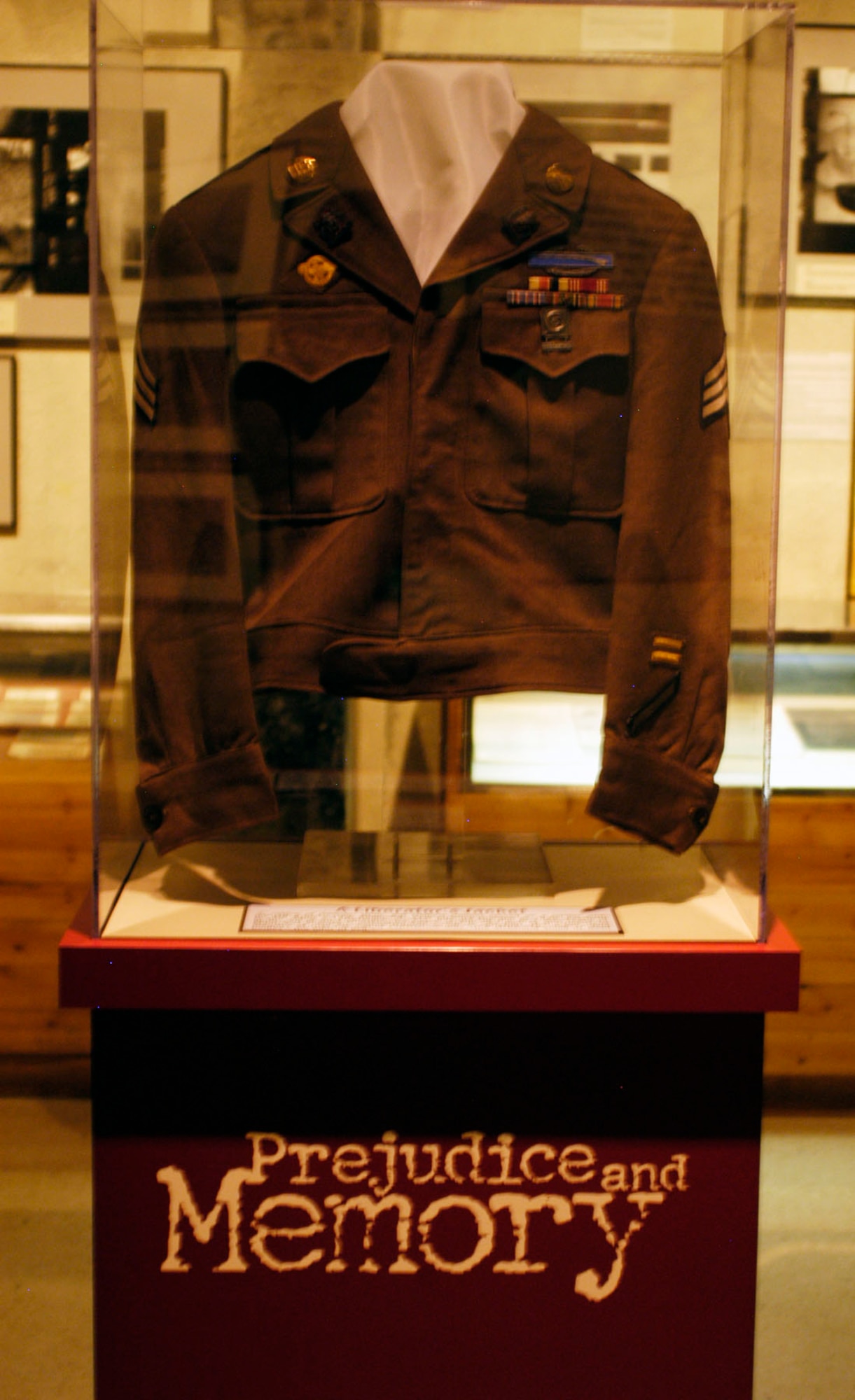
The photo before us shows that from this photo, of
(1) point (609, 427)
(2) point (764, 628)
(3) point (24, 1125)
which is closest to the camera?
(2) point (764, 628)

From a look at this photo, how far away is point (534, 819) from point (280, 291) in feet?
2.75

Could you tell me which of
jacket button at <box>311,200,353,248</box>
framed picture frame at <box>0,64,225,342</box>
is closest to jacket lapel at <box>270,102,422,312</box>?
jacket button at <box>311,200,353,248</box>

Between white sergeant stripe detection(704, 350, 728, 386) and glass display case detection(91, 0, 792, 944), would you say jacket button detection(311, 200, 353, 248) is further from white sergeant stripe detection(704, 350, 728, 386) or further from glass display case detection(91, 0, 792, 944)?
white sergeant stripe detection(704, 350, 728, 386)

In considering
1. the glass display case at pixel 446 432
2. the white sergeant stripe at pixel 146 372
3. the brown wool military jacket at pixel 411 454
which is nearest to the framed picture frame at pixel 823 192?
the glass display case at pixel 446 432

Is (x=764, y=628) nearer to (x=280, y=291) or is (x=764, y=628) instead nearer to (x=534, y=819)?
(x=534, y=819)

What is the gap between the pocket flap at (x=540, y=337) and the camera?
1507 mm

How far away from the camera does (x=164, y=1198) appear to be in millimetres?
1471

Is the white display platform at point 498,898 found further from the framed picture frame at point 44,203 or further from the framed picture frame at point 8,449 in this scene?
the framed picture frame at point 44,203

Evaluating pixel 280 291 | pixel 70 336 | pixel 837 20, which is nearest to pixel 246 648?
pixel 280 291

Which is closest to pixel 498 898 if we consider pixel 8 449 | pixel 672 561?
pixel 672 561

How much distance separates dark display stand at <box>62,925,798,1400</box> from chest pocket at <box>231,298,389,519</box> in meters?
0.61

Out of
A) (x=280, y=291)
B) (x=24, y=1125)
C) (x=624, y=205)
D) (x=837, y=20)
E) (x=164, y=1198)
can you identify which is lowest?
(x=24, y=1125)

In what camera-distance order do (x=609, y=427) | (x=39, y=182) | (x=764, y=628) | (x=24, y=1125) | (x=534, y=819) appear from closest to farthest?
(x=764, y=628) → (x=609, y=427) → (x=534, y=819) → (x=39, y=182) → (x=24, y=1125)

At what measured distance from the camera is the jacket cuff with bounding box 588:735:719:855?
1501 mm
